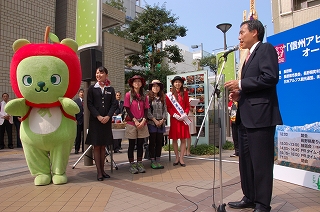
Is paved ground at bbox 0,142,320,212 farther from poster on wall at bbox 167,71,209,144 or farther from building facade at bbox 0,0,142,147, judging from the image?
building facade at bbox 0,0,142,147

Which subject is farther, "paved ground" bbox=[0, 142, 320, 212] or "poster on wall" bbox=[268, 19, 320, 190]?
"poster on wall" bbox=[268, 19, 320, 190]

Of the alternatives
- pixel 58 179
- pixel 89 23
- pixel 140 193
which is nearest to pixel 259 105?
pixel 140 193

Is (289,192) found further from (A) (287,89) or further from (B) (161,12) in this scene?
(B) (161,12)

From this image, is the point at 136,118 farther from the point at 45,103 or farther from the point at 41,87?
the point at 41,87

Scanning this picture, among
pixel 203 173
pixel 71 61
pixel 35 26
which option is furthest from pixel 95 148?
pixel 35 26

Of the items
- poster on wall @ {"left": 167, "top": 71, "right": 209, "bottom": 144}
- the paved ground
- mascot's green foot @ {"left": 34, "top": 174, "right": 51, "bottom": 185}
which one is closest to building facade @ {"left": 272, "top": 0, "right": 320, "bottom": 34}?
poster on wall @ {"left": 167, "top": 71, "right": 209, "bottom": 144}

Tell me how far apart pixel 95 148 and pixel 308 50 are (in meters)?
3.89

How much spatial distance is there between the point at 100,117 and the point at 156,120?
1.34 m

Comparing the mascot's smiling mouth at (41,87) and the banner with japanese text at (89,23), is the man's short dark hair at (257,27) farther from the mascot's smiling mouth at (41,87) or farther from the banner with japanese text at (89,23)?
the banner with japanese text at (89,23)

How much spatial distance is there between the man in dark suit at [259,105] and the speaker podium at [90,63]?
360 cm

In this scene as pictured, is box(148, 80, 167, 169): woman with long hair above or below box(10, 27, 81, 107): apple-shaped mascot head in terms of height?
below

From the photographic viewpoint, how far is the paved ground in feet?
10.7

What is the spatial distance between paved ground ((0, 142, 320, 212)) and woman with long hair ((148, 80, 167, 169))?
1.32 ft

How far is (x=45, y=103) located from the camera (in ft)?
13.4
